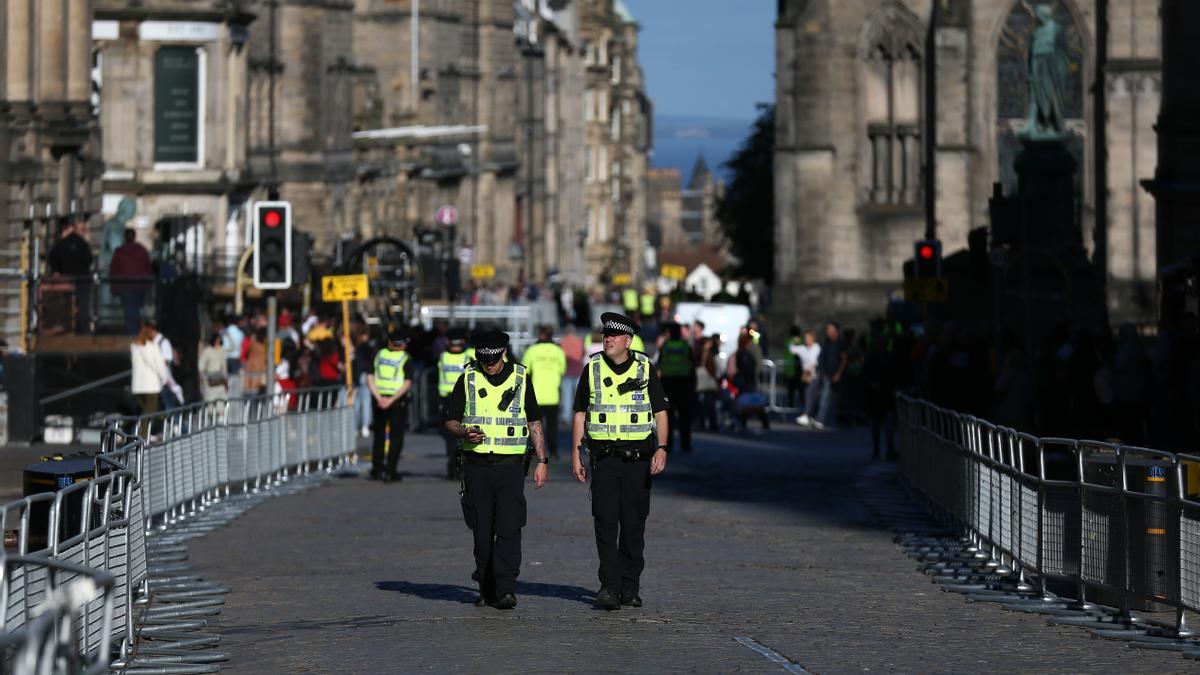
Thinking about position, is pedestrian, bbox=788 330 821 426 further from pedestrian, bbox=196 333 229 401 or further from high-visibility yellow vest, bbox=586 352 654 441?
high-visibility yellow vest, bbox=586 352 654 441

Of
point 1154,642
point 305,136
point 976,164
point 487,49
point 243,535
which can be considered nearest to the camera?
point 1154,642

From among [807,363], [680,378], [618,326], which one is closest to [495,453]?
[618,326]

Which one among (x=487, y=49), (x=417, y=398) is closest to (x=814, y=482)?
(x=417, y=398)

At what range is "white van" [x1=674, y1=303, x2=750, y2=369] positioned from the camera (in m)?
55.2

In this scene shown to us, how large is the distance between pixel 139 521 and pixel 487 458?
1987mm

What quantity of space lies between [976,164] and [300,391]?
40.1 metres

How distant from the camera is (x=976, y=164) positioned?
64.9 m

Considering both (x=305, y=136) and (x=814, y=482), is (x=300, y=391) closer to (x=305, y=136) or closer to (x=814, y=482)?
(x=814, y=482)

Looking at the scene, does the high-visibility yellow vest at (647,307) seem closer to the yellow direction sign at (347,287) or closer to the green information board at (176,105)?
the green information board at (176,105)

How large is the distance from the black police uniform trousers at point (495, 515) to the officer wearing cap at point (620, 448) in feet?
1.29

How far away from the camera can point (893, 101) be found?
6706cm

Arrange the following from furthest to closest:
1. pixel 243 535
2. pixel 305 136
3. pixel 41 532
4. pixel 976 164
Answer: pixel 305 136 → pixel 976 164 → pixel 243 535 → pixel 41 532

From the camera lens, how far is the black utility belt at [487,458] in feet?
47.5

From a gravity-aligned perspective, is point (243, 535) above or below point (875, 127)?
below
